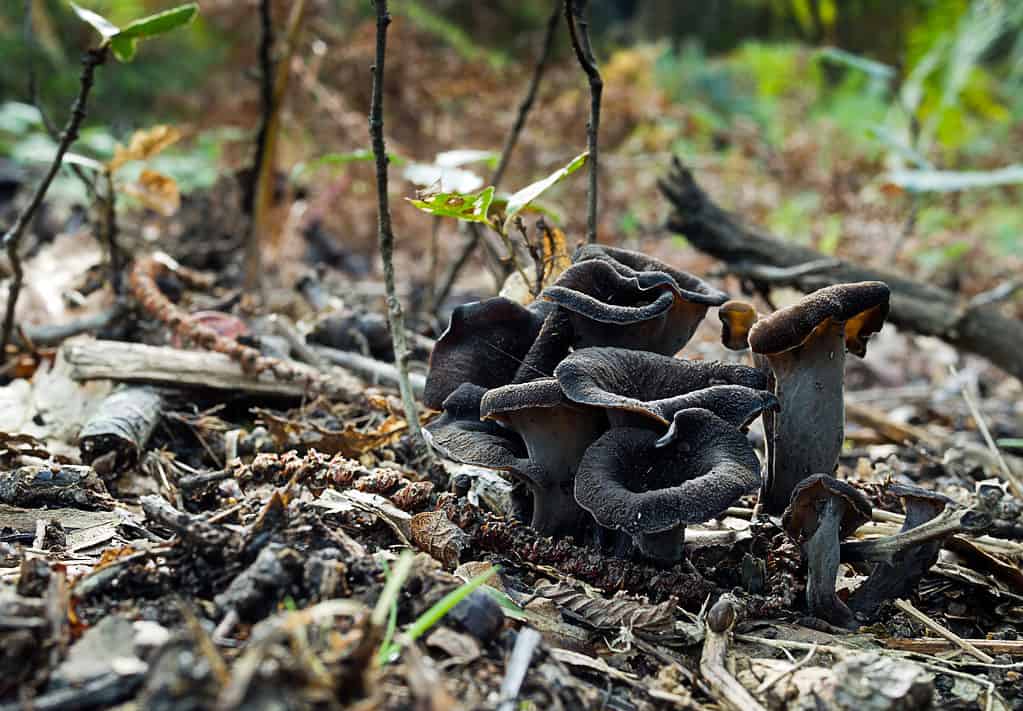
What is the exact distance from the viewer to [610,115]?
9336 millimetres

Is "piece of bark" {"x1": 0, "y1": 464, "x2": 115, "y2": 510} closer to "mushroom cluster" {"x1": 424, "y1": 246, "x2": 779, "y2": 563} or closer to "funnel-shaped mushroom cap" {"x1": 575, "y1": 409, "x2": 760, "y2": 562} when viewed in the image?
"mushroom cluster" {"x1": 424, "y1": 246, "x2": 779, "y2": 563}

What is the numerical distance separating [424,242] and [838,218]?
4275 mm

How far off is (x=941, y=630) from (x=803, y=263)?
3049 millimetres

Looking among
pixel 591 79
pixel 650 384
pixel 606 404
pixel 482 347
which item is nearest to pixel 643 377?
pixel 650 384

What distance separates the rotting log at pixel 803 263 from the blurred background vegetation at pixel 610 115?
2.73 feet

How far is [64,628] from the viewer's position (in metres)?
1.85

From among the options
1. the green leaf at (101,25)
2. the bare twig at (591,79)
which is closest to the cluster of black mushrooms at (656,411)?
the bare twig at (591,79)

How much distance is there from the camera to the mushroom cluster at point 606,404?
2375 mm

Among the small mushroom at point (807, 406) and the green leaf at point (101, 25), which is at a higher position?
the green leaf at point (101, 25)

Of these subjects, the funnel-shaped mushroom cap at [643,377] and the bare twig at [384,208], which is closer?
the funnel-shaped mushroom cap at [643,377]

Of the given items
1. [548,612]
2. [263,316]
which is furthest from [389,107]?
[548,612]

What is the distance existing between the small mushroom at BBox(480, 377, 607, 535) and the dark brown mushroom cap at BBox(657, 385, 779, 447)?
11.8 inches

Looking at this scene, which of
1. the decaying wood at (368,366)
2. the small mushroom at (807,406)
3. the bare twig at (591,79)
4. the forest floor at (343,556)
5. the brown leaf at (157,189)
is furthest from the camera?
the brown leaf at (157,189)

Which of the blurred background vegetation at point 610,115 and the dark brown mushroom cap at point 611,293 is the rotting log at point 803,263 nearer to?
the blurred background vegetation at point 610,115
